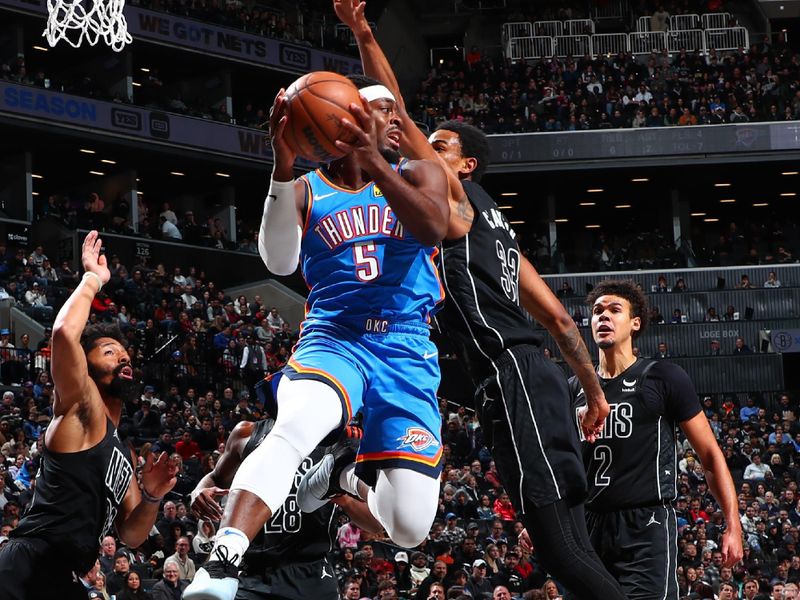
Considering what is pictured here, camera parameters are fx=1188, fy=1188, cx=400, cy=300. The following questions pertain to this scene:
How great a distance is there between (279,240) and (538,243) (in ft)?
124

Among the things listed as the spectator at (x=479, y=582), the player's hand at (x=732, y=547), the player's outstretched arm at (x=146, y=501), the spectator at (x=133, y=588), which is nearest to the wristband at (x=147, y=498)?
the player's outstretched arm at (x=146, y=501)

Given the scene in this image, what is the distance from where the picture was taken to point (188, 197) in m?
38.7

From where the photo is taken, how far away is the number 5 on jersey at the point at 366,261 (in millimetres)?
5344

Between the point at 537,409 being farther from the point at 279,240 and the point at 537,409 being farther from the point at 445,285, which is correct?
the point at 279,240

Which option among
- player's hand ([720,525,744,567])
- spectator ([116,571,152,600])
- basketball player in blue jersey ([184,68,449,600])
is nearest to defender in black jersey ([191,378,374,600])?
basketball player in blue jersey ([184,68,449,600])

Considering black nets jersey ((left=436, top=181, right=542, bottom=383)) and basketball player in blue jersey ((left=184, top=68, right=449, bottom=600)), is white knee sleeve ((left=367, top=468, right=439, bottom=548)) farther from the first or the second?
black nets jersey ((left=436, top=181, right=542, bottom=383))

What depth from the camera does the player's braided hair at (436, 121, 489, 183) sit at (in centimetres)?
630

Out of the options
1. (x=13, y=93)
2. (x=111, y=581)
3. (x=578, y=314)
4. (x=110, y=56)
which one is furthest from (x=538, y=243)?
(x=111, y=581)

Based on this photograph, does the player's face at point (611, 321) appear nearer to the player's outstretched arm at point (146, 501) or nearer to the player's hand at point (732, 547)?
the player's hand at point (732, 547)

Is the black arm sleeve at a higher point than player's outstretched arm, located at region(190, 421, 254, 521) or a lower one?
higher

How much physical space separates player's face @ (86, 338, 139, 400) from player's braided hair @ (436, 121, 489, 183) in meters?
2.08

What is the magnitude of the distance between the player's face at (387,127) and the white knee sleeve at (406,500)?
1.42 metres

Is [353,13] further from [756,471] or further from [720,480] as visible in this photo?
[756,471]

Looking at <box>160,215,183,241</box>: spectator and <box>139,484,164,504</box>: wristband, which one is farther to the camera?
<box>160,215,183,241</box>: spectator
